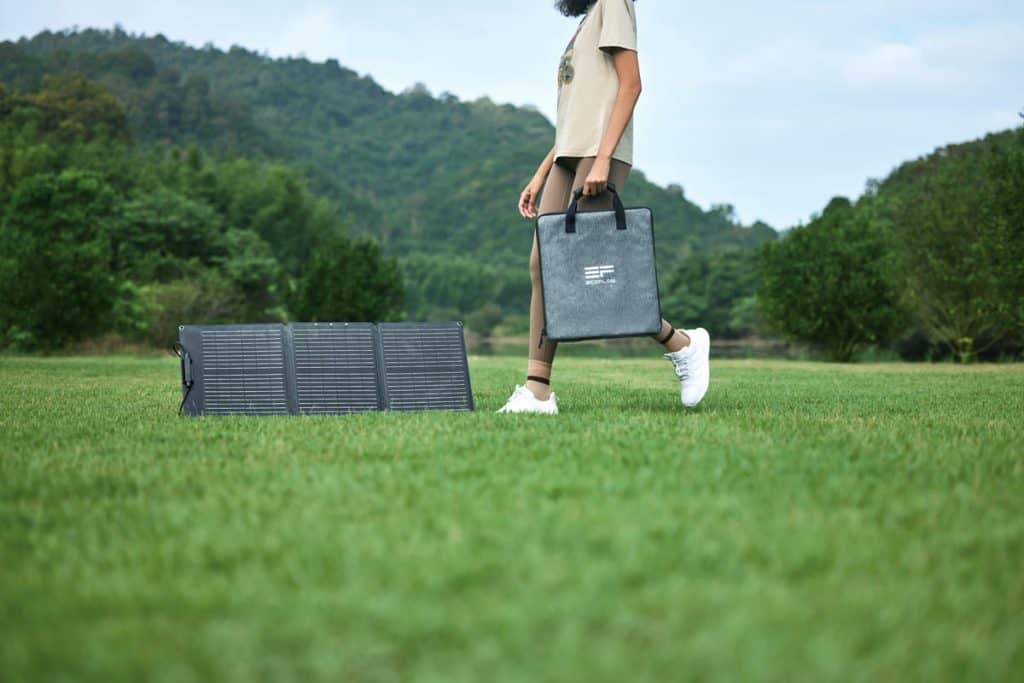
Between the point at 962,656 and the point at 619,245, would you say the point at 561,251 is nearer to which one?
the point at 619,245

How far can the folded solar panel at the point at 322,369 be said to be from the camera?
498cm

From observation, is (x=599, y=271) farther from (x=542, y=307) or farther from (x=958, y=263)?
(x=958, y=263)

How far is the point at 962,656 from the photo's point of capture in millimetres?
1391

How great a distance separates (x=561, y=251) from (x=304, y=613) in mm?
3408

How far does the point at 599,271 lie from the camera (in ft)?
15.5

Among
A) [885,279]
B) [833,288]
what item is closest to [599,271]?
[833,288]

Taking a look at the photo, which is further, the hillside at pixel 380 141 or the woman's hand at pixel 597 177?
the hillside at pixel 380 141

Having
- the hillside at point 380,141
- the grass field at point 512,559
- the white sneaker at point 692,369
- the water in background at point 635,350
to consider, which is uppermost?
the hillside at point 380,141

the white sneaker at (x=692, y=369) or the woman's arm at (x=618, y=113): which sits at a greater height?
the woman's arm at (x=618, y=113)

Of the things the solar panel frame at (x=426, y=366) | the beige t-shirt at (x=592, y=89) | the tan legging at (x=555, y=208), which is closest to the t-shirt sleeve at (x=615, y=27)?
the beige t-shirt at (x=592, y=89)

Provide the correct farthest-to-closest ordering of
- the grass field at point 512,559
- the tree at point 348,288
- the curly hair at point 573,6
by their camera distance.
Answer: the tree at point 348,288 → the curly hair at point 573,6 → the grass field at point 512,559

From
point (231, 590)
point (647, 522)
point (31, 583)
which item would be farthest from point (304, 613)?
point (647, 522)

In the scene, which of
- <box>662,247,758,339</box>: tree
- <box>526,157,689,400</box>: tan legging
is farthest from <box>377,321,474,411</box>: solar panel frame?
<box>662,247,758,339</box>: tree

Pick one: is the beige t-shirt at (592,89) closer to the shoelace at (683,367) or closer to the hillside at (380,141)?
the shoelace at (683,367)
